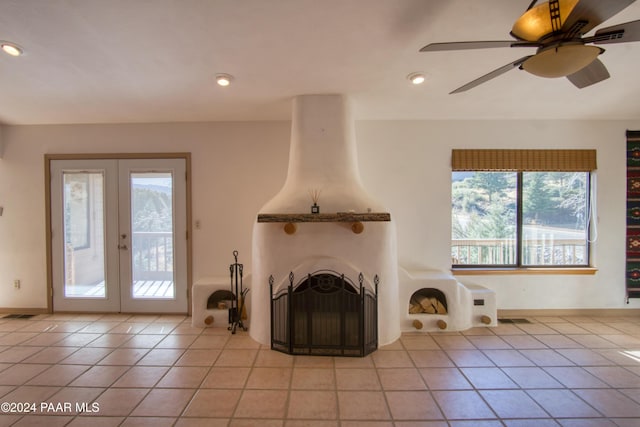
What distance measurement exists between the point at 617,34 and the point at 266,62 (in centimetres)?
220

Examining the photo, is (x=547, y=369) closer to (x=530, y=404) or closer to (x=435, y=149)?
(x=530, y=404)

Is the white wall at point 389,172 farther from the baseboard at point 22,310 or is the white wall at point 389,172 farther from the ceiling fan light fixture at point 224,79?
the baseboard at point 22,310

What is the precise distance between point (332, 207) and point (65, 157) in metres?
3.50

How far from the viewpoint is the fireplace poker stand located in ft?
10.7

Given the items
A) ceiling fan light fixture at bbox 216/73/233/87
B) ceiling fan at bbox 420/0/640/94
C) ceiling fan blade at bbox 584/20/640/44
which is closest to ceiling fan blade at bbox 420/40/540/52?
ceiling fan at bbox 420/0/640/94

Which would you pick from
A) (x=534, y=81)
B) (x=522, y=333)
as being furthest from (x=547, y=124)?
(x=522, y=333)

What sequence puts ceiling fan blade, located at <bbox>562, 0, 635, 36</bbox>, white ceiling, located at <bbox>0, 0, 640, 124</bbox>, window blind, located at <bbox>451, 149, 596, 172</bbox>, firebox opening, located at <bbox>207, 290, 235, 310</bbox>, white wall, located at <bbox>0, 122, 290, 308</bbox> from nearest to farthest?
ceiling fan blade, located at <bbox>562, 0, 635, 36</bbox>, white ceiling, located at <bbox>0, 0, 640, 124</bbox>, firebox opening, located at <bbox>207, 290, 235, 310</bbox>, window blind, located at <bbox>451, 149, 596, 172</bbox>, white wall, located at <bbox>0, 122, 290, 308</bbox>

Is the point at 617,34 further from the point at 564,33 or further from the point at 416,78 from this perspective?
the point at 416,78

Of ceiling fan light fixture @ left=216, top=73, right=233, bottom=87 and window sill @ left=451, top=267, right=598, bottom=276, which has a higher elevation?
ceiling fan light fixture @ left=216, top=73, right=233, bottom=87

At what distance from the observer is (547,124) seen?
3.58m

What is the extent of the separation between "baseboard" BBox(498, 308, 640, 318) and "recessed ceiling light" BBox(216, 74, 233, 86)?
4040mm

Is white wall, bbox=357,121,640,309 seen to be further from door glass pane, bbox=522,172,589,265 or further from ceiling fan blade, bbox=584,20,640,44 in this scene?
ceiling fan blade, bbox=584,20,640,44

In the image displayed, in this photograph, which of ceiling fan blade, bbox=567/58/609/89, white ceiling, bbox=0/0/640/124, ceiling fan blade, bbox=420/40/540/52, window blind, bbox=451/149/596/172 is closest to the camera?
ceiling fan blade, bbox=420/40/540/52

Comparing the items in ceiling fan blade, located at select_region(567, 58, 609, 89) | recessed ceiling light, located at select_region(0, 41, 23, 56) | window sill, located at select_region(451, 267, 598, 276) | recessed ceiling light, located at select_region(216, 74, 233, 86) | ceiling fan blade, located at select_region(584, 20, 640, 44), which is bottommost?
window sill, located at select_region(451, 267, 598, 276)
